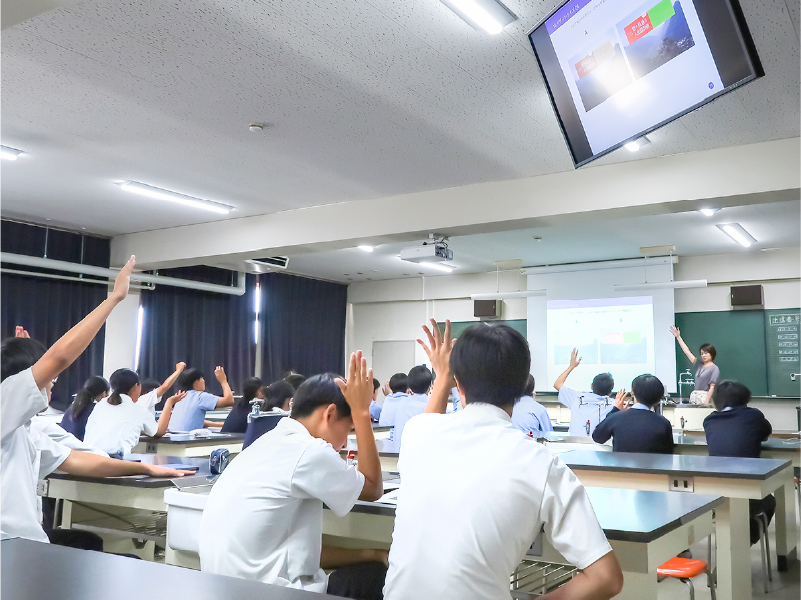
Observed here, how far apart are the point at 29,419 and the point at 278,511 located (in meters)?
0.69

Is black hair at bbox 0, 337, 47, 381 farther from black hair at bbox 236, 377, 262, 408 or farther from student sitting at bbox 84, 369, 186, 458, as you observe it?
black hair at bbox 236, 377, 262, 408

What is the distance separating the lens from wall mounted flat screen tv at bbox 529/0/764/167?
2.01 metres

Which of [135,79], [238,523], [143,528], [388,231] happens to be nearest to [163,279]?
[388,231]

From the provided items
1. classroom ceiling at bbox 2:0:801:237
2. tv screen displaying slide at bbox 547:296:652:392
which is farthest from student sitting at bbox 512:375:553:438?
tv screen displaying slide at bbox 547:296:652:392

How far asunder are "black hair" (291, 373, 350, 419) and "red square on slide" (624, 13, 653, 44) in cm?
145

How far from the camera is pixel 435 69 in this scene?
3721 millimetres

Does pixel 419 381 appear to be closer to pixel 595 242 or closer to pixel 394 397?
pixel 394 397

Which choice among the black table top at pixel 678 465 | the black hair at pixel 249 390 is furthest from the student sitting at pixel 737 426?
the black hair at pixel 249 390

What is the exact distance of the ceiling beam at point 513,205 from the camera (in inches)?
190

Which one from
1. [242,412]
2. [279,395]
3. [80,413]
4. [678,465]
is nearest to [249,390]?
[242,412]

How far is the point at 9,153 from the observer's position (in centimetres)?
511

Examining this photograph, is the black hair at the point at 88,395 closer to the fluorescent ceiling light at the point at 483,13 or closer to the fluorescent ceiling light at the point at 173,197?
the fluorescent ceiling light at the point at 173,197

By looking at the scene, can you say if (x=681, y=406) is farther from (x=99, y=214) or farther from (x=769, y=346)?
(x=99, y=214)

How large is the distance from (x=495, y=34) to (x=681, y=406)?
6.11 m
